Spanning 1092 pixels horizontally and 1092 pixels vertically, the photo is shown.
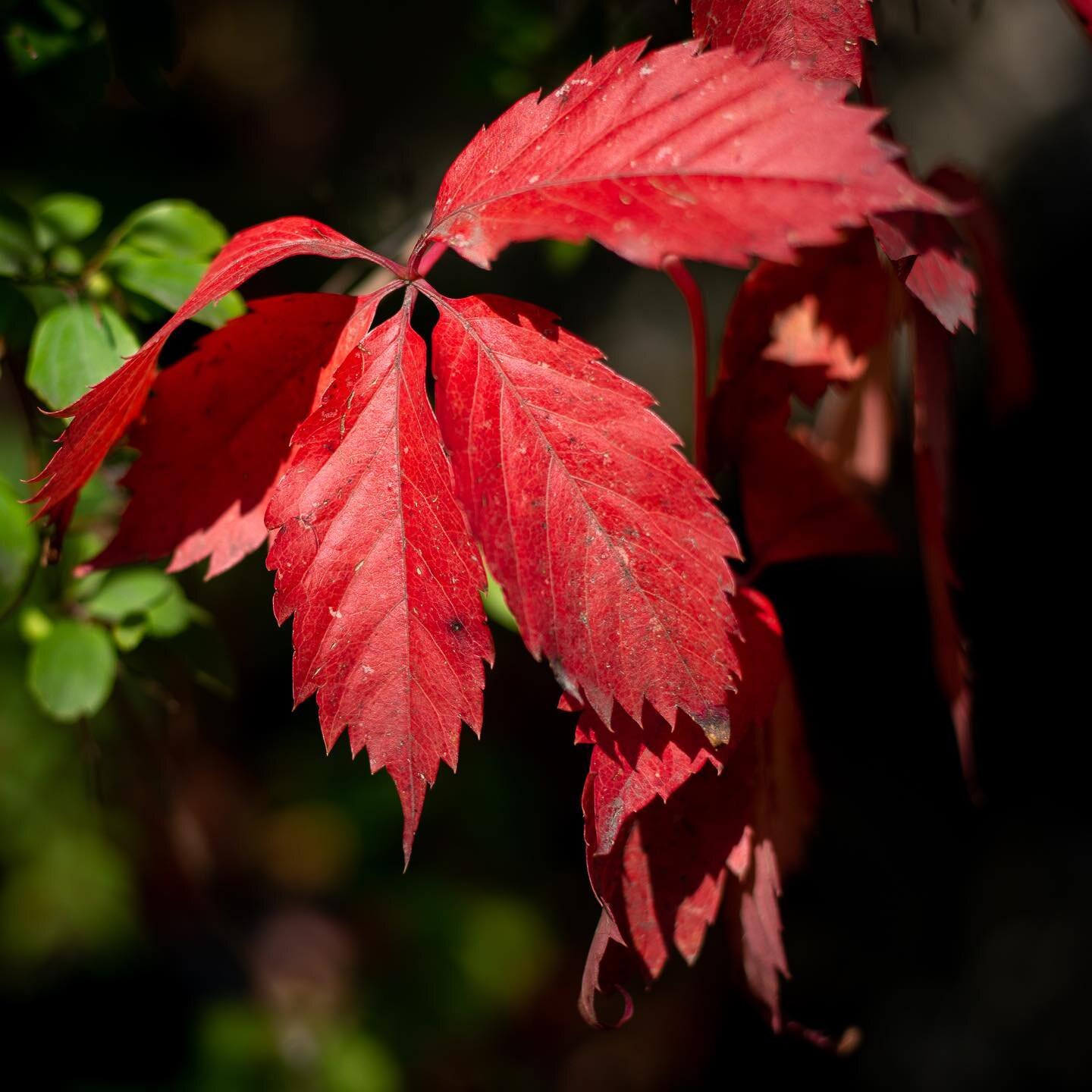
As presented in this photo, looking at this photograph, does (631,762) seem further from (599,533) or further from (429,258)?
(429,258)

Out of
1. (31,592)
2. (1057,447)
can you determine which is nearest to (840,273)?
(31,592)

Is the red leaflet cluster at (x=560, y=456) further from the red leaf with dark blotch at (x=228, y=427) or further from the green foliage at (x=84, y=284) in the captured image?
the green foliage at (x=84, y=284)

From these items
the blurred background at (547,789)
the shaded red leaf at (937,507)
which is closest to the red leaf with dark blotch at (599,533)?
the shaded red leaf at (937,507)

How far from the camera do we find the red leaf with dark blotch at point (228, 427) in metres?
0.49

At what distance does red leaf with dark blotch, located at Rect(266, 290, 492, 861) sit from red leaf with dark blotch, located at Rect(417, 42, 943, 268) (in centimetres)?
9

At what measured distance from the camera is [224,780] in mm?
2139

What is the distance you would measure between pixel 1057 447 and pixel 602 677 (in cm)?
149

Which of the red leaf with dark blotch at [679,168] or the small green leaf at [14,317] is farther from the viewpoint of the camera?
the small green leaf at [14,317]

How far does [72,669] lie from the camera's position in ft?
2.08

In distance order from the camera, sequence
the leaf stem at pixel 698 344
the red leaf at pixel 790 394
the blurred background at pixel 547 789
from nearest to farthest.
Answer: the leaf stem at pixel 698 344, the red leaf at pixel 790 394, the blurred background at pixel 547 789

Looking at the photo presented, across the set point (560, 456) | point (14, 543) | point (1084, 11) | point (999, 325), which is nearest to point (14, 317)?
point (14, 543)

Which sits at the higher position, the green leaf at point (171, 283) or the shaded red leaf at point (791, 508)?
the green leaf at point (171, 283)

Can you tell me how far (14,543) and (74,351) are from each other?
15 cm

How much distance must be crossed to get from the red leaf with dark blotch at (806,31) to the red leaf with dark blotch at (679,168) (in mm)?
47
